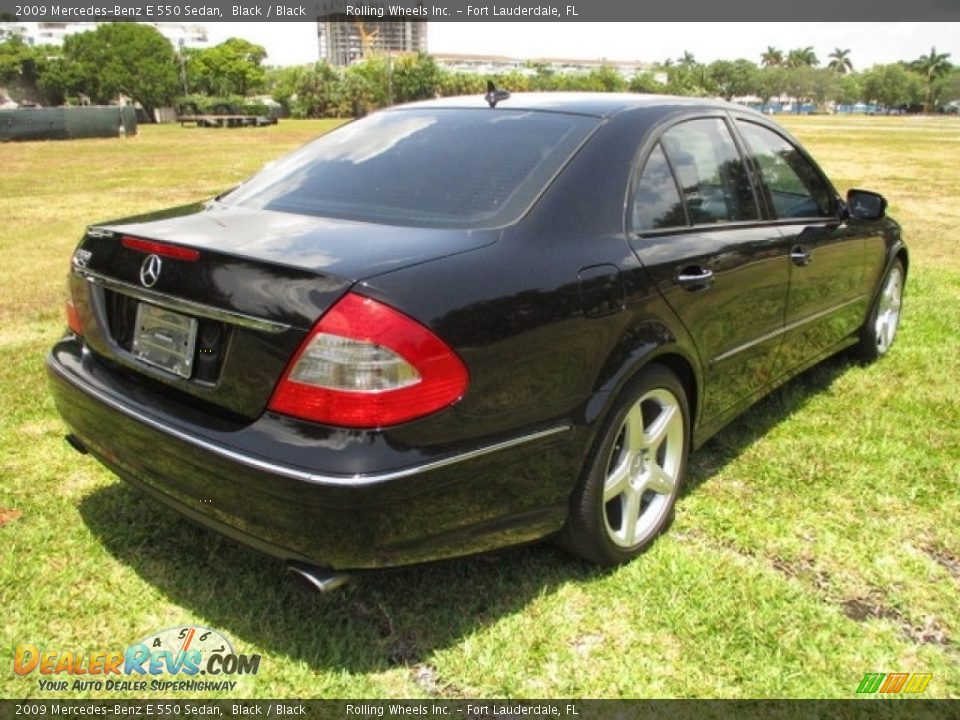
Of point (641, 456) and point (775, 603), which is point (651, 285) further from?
point (775, 603)

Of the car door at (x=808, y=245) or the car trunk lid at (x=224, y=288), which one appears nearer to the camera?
the car trunk lid at (x=224, y=288)

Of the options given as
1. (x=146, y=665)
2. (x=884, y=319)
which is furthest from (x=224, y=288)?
(x=884, y=319)

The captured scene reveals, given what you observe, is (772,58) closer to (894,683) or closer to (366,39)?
(366,39)

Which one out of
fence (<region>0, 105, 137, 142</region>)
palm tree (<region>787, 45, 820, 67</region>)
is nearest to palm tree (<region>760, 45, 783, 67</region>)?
palm tree (<region>787, 45, 820, 67</region>)

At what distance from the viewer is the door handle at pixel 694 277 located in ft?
8.98

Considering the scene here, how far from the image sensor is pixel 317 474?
1927 millimetres

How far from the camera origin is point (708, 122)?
10.7 feet

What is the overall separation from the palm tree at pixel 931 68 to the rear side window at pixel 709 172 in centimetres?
14245

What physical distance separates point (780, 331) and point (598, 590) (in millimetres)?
1570

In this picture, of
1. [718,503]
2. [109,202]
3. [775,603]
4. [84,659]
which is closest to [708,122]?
[718,503]

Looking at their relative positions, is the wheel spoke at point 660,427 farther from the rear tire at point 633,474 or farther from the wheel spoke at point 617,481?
the wheel spoke at point 617,481

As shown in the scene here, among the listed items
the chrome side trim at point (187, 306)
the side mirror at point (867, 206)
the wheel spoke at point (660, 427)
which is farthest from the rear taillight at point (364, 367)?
the side mirror at point (867, 206)

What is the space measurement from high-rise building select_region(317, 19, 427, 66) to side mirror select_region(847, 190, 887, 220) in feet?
408

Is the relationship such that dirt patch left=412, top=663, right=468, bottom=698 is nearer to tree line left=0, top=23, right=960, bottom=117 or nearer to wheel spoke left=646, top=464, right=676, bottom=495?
wheel spoke left=646, top=464, right=676, bottom=495
